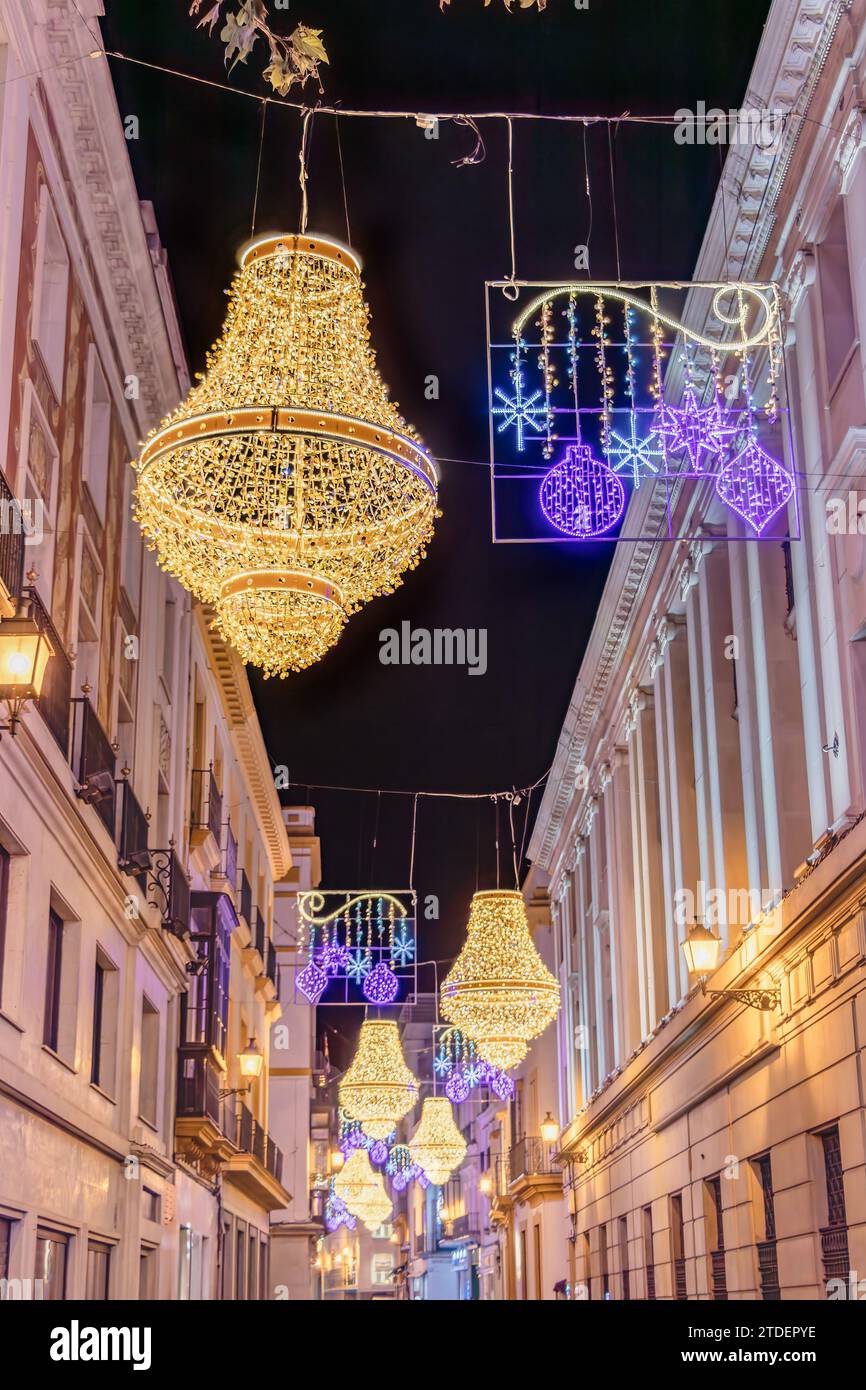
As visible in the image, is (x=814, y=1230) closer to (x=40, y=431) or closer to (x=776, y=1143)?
(x=776, y=1143)

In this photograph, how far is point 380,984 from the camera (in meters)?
26.3

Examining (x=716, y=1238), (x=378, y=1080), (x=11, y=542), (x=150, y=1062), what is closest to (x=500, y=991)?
(x=716, y=1238)

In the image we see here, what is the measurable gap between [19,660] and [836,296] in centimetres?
871

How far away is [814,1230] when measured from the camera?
49.4 ft

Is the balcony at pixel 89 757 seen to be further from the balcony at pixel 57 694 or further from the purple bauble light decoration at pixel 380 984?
the purple bauble light decoration at pixel 380 984

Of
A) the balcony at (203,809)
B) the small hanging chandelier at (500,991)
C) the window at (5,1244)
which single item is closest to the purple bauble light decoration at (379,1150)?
the balcony at (203,809)

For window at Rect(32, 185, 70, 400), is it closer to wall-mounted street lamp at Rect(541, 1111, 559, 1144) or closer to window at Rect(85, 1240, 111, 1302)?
window at Rect(85, 1240, 111, 1302)

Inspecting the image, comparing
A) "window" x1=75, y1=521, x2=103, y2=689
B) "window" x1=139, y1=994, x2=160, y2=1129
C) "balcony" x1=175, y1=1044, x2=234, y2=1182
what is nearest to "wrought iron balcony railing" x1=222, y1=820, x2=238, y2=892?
"balcony" x1=175, y1=1044, x2=234, y2=1182

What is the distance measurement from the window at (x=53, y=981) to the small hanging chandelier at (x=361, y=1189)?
39138 millimetres

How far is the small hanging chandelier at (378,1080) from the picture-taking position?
27.1 meters

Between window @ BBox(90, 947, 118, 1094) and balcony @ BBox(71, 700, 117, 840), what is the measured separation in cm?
296

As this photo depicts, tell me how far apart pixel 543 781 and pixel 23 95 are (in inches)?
1074

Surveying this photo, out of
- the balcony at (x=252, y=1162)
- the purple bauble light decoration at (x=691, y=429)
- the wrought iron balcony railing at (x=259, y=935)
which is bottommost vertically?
the balcony at (x=252, y=1162)
